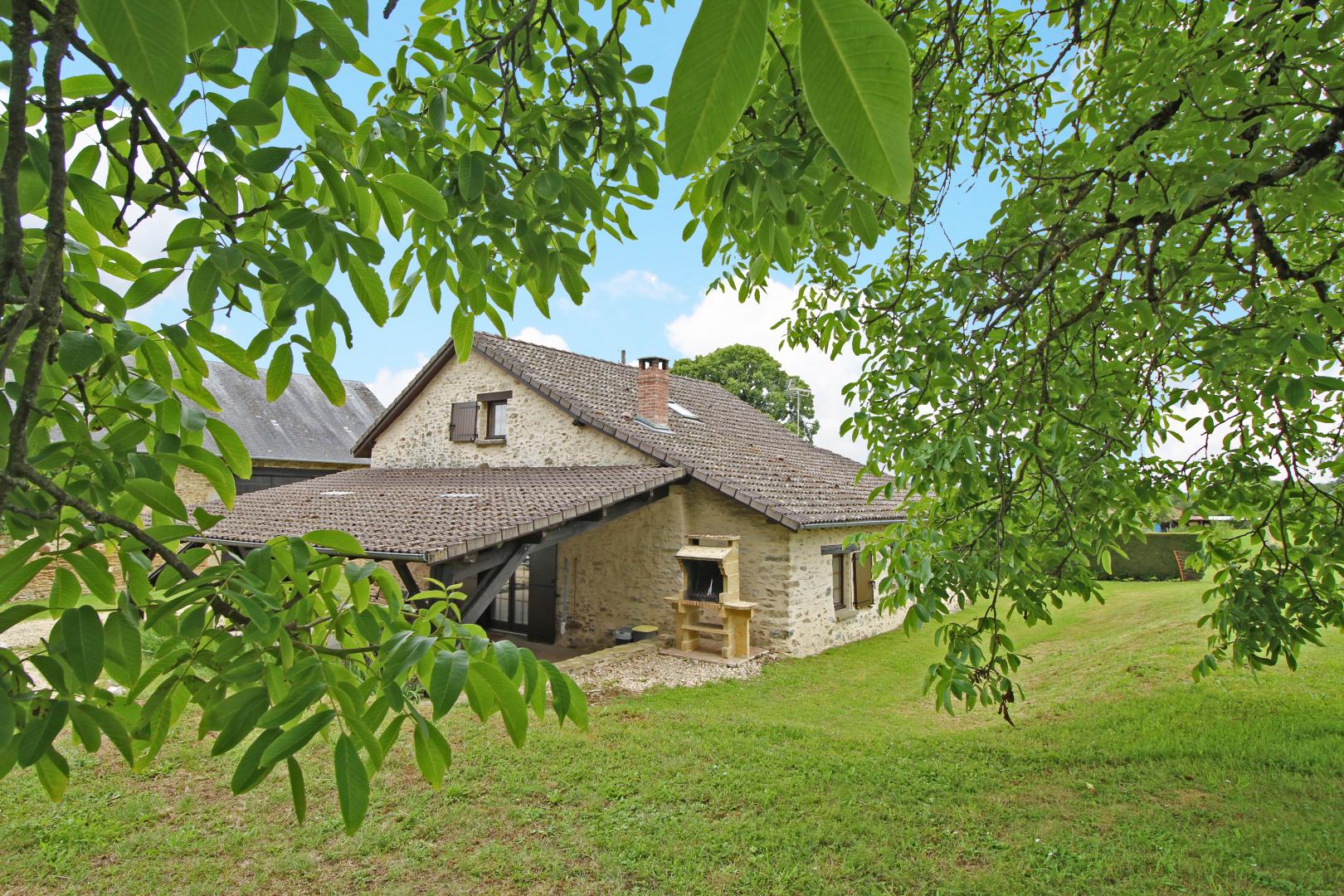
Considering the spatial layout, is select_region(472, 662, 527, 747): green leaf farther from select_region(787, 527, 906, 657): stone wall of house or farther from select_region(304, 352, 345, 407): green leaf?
select_region(787, 527, 906, 657): stone wall of house

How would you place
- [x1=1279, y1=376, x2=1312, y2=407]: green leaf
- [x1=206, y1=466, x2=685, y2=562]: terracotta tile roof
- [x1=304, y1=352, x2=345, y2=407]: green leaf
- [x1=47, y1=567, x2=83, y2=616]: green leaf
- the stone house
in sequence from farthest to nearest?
the stone house → [x1=206, y1=466, x2=685, y2=562]: terracotta tile roof → [x1=1279, y1=376, x2=1312, y2=407]: green leaf → [x1=304, y1=352, x2=345, y2=407]: green leaf → [x1=47, y1=567, x2=83, y2=616]: green leaf

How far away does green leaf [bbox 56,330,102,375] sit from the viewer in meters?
1.10

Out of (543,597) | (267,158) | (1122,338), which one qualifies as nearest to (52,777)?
(267,158)

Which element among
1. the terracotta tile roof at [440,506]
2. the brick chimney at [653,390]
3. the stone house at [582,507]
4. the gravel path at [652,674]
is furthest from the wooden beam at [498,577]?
the brick chimney at [653,390]

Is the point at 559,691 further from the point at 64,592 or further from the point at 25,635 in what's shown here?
the point at 25,635

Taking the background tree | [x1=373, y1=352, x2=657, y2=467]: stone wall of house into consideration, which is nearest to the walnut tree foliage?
[x1=373, y1=352, x2=657, y2=467]: stone wall of house

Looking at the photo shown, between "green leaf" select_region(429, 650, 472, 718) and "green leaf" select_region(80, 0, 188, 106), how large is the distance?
30.2 inches

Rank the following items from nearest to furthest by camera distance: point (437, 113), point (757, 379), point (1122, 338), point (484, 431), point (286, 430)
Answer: point (437, 113), point (1122, 338), point (484, 431), point (286, 430), point (757, 379)

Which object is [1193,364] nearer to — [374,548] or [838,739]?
[838,739]

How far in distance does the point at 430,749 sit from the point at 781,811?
13.5 ft

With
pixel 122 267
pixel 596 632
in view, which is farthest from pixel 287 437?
pixel 122 267

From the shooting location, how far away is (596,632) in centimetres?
1205

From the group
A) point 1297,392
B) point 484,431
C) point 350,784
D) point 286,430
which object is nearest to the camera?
point 350,784

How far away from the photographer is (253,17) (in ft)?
2.15
